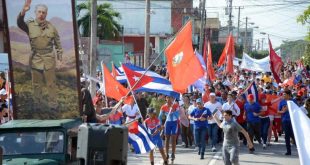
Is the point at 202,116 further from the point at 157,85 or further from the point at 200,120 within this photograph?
the point at 157,85

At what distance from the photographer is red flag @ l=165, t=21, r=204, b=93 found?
17859 mm

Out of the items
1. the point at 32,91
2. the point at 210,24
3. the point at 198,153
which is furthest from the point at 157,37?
the point at 32,91

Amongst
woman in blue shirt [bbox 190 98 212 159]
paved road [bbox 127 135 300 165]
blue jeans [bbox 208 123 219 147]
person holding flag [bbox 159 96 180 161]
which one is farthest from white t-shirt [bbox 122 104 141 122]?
blue jeans [bbox 208 123 219 147]

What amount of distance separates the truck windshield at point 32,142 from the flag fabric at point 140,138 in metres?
5.17

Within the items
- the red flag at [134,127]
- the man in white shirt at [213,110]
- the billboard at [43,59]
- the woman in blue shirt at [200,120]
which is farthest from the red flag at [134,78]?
the billboard at [43,59]

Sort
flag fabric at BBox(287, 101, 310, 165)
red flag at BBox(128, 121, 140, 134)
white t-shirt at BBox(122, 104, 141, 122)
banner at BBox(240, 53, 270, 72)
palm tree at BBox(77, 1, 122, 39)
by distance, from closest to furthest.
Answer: flag fabric at BBox(287, 101, 310, 165) → red flag at BBox(128, 121, 140, 134) → white t-shirt at BBox(122, 104, 141, 122) → banner at BBox(240, 53, 270, 72) → palm tree at BBox(77, 1, 122, 39)

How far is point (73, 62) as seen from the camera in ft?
49.5

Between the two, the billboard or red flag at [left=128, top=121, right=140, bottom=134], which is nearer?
the billboard

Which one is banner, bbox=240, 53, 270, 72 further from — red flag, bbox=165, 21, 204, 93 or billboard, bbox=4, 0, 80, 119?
billboard, bbox=4, 0, 80, 119

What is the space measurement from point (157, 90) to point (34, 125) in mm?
7750

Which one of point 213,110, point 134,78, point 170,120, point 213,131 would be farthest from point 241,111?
point 170,120

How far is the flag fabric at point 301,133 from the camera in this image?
5.77 meters

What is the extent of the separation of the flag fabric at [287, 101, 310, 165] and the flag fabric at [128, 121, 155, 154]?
32.0 feet

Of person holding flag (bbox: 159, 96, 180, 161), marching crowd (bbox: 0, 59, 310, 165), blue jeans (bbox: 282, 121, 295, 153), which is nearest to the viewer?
marching crowd (bbox: 0, 59, 310, 165)
